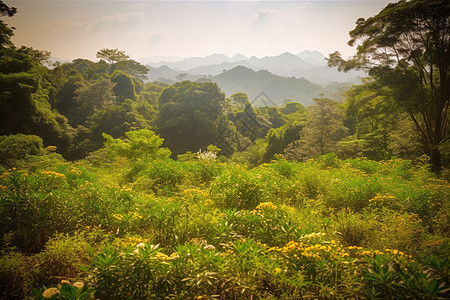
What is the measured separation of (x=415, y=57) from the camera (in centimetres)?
809

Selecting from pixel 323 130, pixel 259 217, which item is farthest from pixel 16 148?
pixel 323 130

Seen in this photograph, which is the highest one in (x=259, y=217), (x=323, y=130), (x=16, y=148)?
(x=323, y=130)

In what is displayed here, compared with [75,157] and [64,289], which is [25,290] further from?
[75,157]

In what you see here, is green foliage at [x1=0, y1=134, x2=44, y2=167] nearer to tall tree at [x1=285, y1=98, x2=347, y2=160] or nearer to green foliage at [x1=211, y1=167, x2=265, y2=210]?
green foliage at [x1=211, y1=167, x2=265, y2=210]

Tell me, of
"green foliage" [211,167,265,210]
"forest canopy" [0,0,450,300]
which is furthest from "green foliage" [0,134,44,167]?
"green foliage" [211,167,265,210]

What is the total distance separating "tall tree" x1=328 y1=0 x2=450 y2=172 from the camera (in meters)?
7.32

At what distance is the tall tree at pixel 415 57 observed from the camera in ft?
24.0

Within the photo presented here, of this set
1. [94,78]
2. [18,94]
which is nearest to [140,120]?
[18,94]

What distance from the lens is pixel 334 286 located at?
189cm

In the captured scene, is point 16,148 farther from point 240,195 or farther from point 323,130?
point 323,130

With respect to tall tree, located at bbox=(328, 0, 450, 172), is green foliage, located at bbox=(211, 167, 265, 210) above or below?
below

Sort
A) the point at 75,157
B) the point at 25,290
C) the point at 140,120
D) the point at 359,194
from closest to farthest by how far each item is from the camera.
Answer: the point at 25,290 < the point at 359,194 < the point at 75,157 < the point at 140,120

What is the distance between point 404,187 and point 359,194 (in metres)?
1.16

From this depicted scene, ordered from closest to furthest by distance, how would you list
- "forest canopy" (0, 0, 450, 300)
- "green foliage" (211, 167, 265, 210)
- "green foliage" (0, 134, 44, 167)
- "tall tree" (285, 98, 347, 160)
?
"forest canopy" (0, 0, 450, 300)
"green foliage" (211, 167, 265, 210)
"green foliage" (0, 134, 44, 167)
"tall tree" (285, 98, 347, 160)
